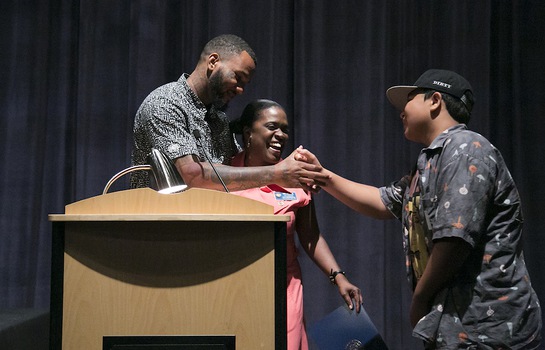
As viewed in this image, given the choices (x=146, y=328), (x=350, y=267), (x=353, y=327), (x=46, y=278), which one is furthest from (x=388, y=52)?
(x=146, y=328)

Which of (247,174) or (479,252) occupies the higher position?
(247,174)

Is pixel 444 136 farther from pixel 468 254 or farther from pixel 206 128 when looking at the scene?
pixel 206 128

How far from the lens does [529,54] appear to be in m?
3.49

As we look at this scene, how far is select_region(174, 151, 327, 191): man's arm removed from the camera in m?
2.10

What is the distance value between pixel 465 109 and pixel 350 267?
Result: 155cm

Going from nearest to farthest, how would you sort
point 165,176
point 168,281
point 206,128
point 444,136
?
1. point 168,281
2. point 165,176
3. point 444,136
4. point 206,128

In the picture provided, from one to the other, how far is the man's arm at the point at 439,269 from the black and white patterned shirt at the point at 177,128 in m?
0.90

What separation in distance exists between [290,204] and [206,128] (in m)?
0.43

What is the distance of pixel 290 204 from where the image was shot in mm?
2211

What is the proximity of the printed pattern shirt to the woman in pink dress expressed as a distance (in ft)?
1.61

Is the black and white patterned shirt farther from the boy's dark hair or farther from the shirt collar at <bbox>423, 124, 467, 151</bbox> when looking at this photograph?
the shirt collar at <bbox>423, 124, 467, 151</bbox>

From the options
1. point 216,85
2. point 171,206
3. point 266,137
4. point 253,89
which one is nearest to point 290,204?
point 266,137

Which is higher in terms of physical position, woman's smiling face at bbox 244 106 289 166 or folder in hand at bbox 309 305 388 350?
woman's smiling face at bbox 244 106 289 166

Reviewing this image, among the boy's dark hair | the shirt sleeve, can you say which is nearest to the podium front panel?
the shirt sleeve
